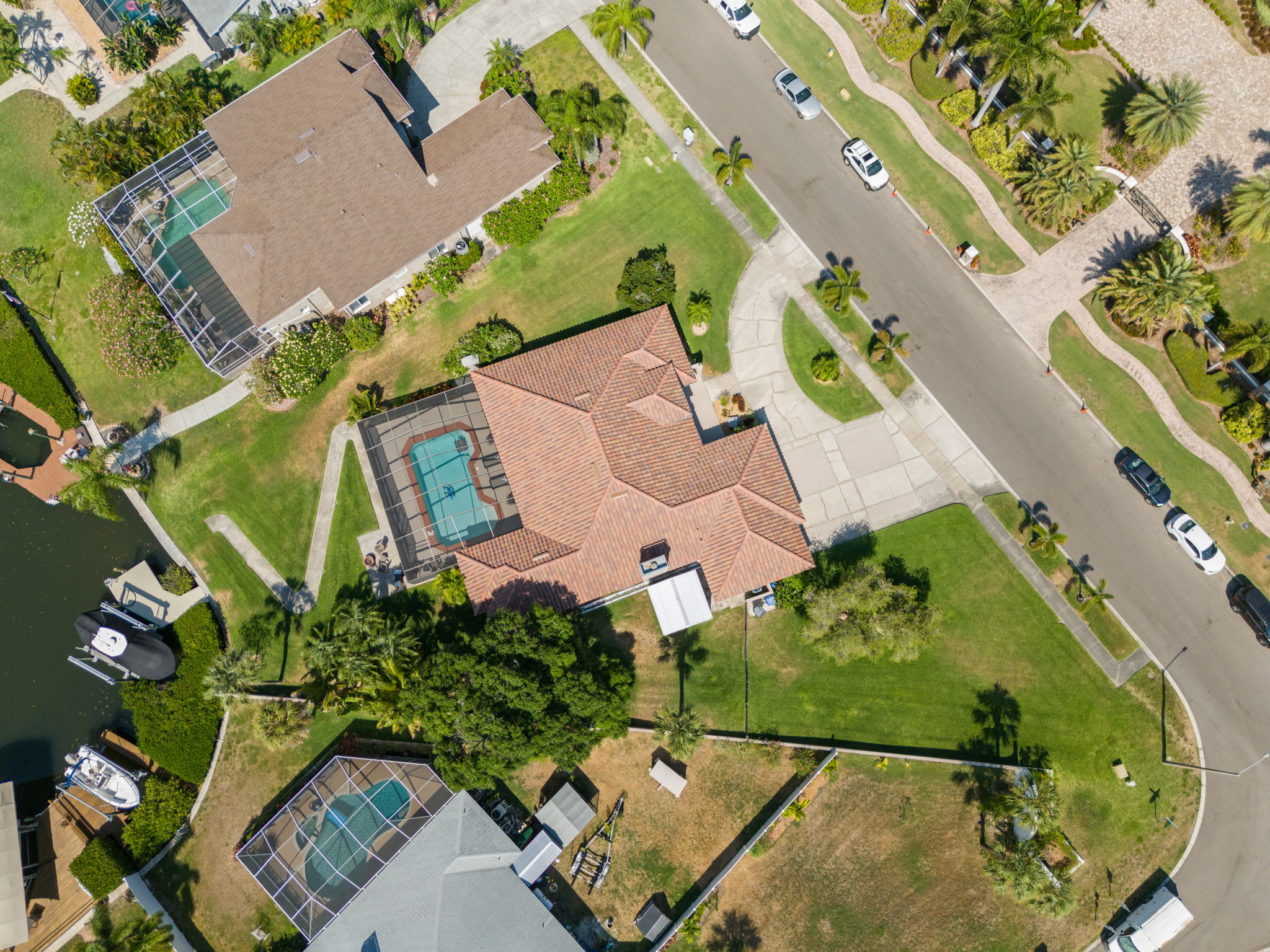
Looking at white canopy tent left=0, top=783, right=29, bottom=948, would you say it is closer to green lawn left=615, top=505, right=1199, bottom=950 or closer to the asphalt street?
green lawn left=615, top=505, right=1199, bottom=950

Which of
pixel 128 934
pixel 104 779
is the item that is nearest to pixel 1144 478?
pixel 128 934

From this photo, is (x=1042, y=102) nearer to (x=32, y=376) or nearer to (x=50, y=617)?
(x=32, y=376)

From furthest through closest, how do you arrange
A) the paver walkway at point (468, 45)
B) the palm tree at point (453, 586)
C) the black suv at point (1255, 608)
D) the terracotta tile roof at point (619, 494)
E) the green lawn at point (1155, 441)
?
the paver walkway at point (468, 45) → the green lawn at point (1155, 441) → the palm tree at point (453, 586) → the black suv at point (1255, 608) → the terracotta tile roof at point (619, 494)

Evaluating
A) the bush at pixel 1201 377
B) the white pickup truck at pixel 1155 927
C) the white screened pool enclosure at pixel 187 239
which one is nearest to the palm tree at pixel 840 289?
the bush at pixel 1201 377

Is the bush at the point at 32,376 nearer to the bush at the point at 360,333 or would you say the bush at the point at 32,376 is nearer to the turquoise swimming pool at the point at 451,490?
the bush at the point at 360,333

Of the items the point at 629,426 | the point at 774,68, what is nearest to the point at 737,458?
the point at 629,426

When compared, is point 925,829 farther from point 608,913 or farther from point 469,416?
point 469,416
